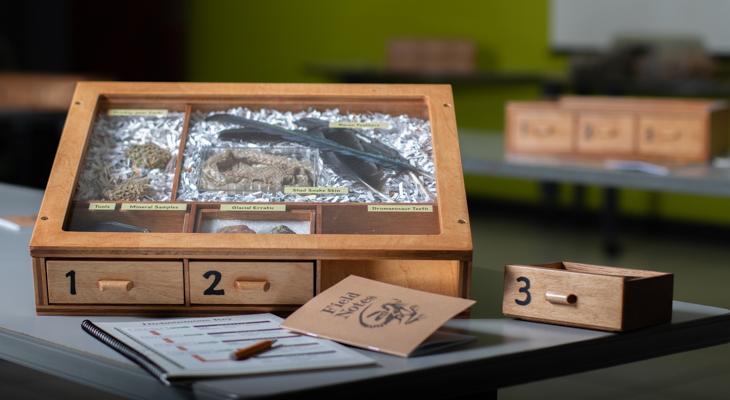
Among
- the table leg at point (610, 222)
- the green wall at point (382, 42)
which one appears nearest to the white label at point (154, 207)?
the table leg at point (610, 222)

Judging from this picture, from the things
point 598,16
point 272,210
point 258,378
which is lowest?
point 258,378

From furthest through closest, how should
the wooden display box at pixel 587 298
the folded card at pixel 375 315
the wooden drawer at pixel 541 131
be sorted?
the wooden drawer at pixel 541 131 → the wooden display box at pixel 587 298 → the folded card at pixel 375 315

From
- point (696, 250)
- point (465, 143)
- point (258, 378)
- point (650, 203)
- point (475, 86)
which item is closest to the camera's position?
point (258, 378)

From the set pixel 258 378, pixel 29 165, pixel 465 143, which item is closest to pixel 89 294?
pixel 258 378

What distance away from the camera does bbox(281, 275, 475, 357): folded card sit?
1597mm

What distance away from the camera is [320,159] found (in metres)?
1.97

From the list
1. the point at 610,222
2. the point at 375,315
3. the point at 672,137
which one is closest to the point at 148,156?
the point at 375,315

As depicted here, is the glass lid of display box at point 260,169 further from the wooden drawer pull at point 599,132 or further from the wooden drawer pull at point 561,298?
the wooden drawer pull at point 599,132

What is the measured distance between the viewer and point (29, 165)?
654 centimetres

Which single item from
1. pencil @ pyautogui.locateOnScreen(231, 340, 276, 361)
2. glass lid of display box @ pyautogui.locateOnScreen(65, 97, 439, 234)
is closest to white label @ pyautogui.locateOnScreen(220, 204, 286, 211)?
glass lid of display box @ pyautogui.locateOnScreen(65, 97, 439, 234)

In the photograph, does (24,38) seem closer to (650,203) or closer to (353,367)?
(650,203)

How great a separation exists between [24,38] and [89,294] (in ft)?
24.3

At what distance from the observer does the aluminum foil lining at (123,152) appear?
6.32 feet

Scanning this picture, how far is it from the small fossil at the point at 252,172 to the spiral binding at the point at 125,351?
13.4 inches
